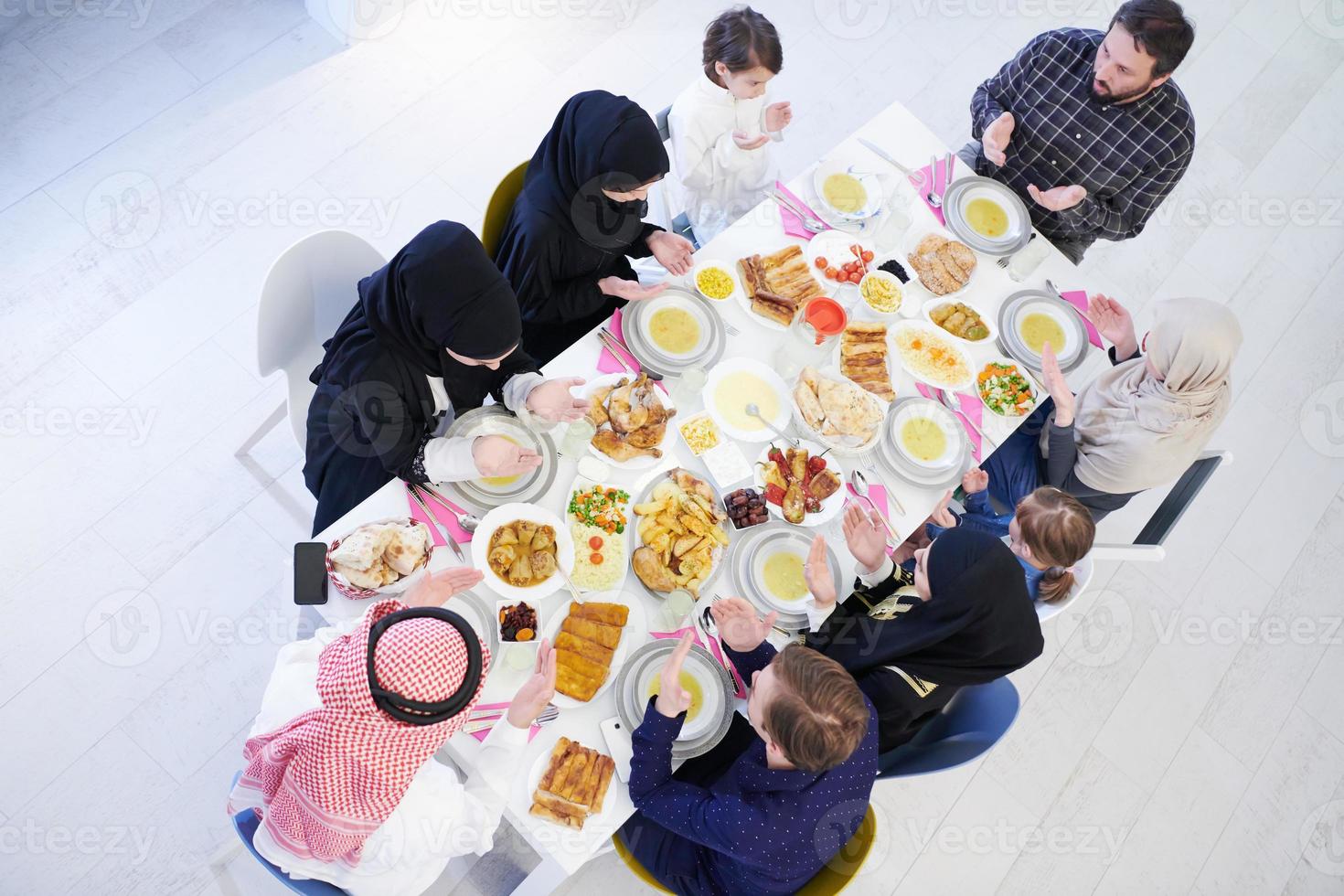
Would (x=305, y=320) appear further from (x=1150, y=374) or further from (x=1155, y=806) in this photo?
(x=1155, y=806)

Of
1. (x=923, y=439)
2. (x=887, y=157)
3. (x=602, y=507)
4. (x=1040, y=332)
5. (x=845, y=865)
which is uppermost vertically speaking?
(x=887, y=157)

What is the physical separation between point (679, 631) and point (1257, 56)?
207 inches

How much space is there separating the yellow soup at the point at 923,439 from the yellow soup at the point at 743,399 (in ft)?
1.40

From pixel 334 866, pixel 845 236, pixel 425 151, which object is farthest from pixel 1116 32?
pixel 334 866

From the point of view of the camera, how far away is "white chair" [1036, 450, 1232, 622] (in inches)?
108

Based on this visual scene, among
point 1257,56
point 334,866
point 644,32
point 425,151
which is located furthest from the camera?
point 1257,56

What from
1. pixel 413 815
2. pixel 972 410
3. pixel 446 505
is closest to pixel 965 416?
pixel 972 410

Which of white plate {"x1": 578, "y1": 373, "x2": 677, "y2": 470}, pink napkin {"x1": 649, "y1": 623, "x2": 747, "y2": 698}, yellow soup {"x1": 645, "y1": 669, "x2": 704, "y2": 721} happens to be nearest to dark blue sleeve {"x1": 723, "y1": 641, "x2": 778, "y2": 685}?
pink napkin {"x1": 649, "y1": 623, "x2": 747, "y2": 698}

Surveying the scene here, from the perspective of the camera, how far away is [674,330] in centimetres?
280

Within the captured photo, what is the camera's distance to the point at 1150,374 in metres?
2.95

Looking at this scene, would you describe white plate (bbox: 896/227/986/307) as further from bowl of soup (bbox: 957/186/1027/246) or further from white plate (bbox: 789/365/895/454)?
white plate (bbox: 789/365/895/454)

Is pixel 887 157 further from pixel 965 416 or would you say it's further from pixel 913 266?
pixel 965 416

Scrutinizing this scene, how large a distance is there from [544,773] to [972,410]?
1755 millimetres

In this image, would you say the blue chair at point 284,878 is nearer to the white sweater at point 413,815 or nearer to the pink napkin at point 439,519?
the white sweater at point 413,815
